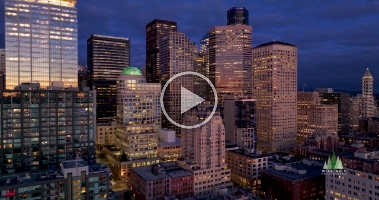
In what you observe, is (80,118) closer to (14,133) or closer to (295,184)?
(14,133)

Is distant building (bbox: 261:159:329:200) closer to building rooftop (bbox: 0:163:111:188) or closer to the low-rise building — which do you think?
the low-rise building

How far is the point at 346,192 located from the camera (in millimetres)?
88750

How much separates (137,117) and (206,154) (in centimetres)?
5735

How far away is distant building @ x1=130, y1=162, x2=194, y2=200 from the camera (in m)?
100

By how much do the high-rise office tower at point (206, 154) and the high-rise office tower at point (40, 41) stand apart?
83309 mm

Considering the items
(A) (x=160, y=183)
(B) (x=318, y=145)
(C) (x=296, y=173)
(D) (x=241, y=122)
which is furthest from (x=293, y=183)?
(D) (x=241, y=122)

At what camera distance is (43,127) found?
104 m

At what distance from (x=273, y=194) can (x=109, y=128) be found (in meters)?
122

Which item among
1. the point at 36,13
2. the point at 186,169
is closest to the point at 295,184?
the point at 186,169

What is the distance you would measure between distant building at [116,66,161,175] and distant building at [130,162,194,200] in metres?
28.8

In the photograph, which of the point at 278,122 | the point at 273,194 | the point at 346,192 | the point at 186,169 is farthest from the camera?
the point at 278,122

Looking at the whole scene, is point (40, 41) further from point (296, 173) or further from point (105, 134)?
point (296, 173)

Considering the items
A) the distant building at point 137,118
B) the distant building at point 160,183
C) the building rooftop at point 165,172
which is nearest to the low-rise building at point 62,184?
the distant building at point 160,183

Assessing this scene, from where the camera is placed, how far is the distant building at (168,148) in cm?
15662
